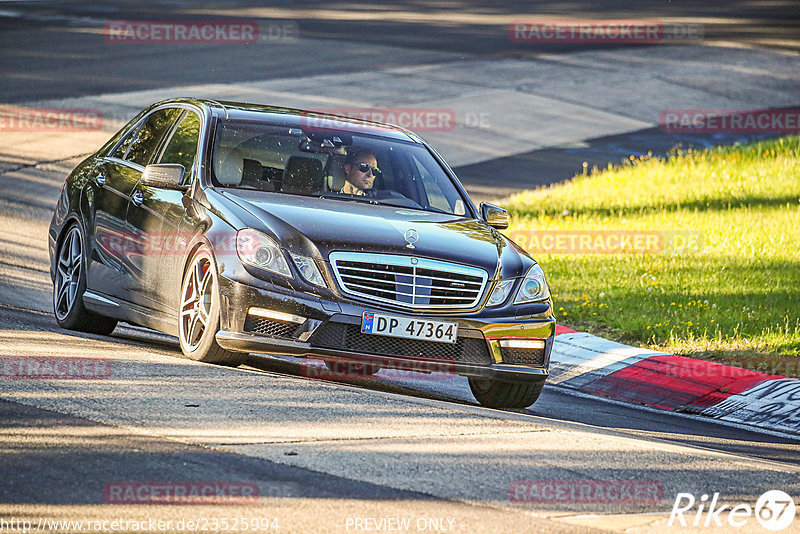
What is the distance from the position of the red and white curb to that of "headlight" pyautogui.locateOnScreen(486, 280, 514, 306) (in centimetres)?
227

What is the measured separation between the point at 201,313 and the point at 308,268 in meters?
0.80

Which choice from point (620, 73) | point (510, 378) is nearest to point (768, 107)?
point (620, 73)

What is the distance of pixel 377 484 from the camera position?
5660 millimetres

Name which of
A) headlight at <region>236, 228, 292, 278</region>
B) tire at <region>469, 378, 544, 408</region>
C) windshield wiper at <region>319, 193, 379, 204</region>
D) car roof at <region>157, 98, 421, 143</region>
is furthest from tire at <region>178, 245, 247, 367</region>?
tire at <region>469, 378, 544, 408</region>

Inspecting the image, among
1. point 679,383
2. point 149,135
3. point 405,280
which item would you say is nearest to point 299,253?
point 405,280

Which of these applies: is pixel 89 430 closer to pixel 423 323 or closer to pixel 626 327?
pixel 423 323

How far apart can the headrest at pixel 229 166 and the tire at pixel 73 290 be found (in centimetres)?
147

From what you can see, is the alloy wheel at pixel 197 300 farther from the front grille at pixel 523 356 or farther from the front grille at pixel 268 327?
the front grille at pixel 523 356

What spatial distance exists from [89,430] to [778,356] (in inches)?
254

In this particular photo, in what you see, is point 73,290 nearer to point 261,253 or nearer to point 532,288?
point 261,253

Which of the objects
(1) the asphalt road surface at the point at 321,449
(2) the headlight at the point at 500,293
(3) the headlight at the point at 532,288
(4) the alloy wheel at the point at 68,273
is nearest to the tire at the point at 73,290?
(4) the alloy wheel at the point at 68,273

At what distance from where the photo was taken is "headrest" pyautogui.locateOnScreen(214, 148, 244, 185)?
338 inches

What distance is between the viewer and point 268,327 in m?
7.59

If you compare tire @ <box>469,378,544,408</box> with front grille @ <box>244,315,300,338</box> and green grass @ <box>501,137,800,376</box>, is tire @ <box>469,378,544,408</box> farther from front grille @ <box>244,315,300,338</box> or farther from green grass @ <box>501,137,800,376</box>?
green grass @ <box>501,137,800,376</box>
